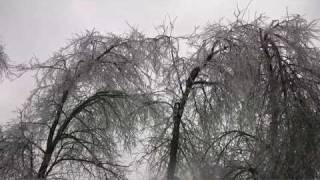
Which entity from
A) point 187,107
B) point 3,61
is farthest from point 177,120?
point 3,61

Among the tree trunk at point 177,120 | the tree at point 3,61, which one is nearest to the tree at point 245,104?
the tree trunk at point 177,120

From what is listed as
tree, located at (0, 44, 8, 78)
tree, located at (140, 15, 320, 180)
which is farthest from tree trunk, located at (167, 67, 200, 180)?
tree, located at (0, 44, 8, 78)

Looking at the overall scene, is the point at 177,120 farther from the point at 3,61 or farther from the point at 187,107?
the point at 3,61

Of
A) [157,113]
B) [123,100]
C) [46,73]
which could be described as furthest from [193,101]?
[46,73]

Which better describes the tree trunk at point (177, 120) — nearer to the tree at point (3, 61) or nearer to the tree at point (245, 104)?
the tree at point (245, 104)

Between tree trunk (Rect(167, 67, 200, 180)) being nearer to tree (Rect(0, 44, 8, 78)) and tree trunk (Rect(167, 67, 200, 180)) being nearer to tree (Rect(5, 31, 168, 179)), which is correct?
tree (Rect(5, 31, 168, 179))

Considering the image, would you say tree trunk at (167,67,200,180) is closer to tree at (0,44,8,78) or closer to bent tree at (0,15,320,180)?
bent tree at (0,15,320,180)

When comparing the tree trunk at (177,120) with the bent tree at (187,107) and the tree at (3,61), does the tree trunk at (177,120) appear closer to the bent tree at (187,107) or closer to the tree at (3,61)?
the bent tree at (187,107)

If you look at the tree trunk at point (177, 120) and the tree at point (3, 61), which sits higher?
the tree at point (3, 61)

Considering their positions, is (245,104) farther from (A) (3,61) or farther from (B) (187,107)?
(A) (3,61)

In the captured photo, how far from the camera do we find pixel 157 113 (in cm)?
1168

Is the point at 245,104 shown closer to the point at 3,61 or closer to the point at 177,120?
the point at 177,120

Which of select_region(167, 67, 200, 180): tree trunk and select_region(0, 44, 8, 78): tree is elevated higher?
select_region(0, 44, 8, 78): tree

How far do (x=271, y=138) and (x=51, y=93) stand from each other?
5746 mm
